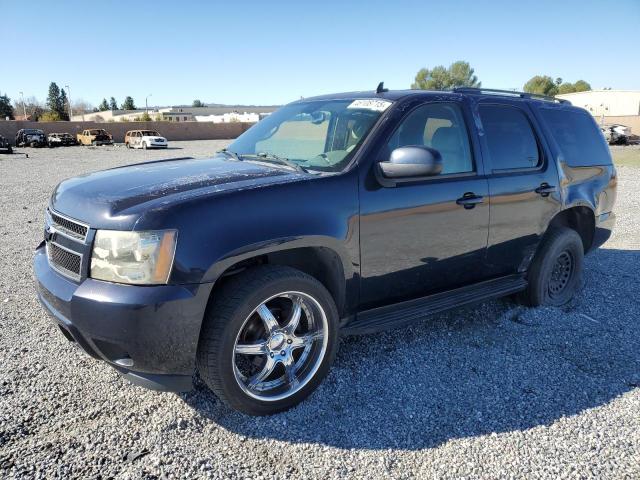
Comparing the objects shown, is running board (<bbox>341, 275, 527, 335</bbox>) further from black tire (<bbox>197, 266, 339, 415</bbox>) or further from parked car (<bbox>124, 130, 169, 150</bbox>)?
parked car (<bbox>124, 130, 169, 150</bbox>)

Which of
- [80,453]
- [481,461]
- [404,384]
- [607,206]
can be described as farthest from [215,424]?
[607,206]

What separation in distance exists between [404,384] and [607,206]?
3206 millimetres

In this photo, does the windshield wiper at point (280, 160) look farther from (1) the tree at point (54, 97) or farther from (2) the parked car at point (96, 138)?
(1) the tree at point (54, 97)

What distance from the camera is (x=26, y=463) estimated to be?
2.45m

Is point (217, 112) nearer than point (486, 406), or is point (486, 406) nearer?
point (486, 406)

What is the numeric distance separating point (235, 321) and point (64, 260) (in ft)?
3.54

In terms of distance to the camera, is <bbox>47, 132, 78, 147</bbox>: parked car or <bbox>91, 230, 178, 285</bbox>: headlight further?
<bbox>47, 132, 78, 147</bbox>: parked car

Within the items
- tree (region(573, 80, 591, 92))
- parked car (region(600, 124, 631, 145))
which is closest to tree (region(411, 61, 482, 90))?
tree (region(573, 80, 591, 92))

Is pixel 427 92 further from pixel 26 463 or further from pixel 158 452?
pixel 26 463

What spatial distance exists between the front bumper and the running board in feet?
3.47

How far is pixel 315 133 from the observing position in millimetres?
3756

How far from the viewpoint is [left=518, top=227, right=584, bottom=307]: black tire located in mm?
4398

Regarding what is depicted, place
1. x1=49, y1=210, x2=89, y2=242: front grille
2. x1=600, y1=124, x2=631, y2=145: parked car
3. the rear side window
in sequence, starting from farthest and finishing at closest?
x1=600, y1=124, x2=631, y2=145: parked car, the rear side window, x1=49, y1=210, x2=89, y2=242: front grille

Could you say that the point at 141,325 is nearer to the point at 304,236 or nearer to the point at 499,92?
the point at 304,236
